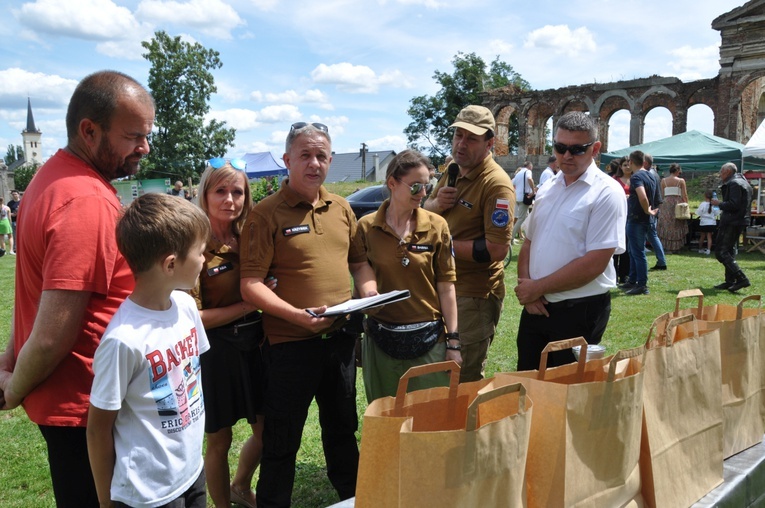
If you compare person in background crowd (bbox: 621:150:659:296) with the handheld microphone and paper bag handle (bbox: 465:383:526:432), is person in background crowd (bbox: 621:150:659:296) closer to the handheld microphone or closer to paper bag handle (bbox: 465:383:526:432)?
the handheld microphone

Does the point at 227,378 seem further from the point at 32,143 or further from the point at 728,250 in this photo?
the point at 32,143

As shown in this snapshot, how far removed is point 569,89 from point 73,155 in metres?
33.4

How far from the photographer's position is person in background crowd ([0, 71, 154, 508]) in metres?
1.66

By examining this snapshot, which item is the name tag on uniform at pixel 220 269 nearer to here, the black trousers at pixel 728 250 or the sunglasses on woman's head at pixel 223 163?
the sunglasses on woman's head at pixel 223 163

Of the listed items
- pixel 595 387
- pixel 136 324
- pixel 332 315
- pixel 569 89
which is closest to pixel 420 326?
pixel 332 315

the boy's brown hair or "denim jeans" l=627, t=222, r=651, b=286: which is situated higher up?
the boy's brown hair

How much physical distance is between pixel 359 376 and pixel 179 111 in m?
45.7

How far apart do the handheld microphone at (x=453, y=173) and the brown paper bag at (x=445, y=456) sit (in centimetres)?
195

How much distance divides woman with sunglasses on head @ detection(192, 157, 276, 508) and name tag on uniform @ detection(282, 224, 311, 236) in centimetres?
23

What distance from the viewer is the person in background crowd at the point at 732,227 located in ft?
27.2

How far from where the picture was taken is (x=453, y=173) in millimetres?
3488

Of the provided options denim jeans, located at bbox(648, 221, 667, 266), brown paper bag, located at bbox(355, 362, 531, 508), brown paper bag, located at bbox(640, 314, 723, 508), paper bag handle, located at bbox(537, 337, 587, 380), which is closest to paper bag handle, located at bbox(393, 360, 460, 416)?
brown paper bag, located at bbox(355, 362, 531, 508)

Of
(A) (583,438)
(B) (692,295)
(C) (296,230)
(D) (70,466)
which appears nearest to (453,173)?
(C) (296,230)

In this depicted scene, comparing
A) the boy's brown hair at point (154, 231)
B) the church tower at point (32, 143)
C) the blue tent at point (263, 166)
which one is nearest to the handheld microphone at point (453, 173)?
the boy's brown hair at point (154, 231)
